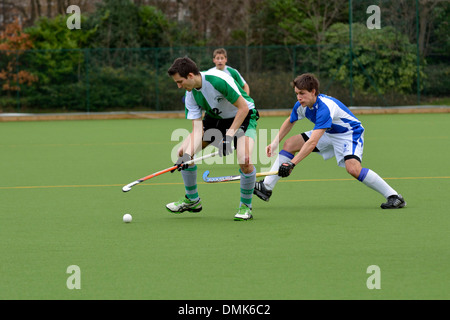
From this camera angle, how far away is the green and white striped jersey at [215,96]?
6285 mm

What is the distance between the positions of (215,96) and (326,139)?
4.47 feet

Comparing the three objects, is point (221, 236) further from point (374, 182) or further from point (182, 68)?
point (374, 182)

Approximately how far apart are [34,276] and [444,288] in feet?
7.55

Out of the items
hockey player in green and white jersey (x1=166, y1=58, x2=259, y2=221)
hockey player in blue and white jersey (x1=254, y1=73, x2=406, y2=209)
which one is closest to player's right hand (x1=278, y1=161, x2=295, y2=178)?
hockey player in blue and white jersey (x1=254, y1=73, x2=406, y2=209)

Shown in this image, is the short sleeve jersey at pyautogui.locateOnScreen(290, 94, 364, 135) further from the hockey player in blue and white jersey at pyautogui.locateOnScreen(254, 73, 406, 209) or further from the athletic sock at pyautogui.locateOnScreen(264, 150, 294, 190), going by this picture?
the athletic sock at pyautogui.locateOnScreen(264, 150, 294, 190)

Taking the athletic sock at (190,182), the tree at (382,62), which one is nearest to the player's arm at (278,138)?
the athletic sock at (190,182)

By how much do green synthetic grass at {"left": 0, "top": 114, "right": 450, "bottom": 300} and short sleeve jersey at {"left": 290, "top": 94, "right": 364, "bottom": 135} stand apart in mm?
702

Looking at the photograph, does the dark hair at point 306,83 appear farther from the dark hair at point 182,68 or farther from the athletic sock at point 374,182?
the dark hair at point 182,68

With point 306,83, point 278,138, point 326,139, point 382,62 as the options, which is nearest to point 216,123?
point 278,138

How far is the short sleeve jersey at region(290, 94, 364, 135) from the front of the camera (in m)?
6.74

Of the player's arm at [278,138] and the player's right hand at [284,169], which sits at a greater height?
the player's arm at [278,138]

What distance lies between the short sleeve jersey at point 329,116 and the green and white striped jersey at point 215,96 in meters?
0.54

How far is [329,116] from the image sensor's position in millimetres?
6742
